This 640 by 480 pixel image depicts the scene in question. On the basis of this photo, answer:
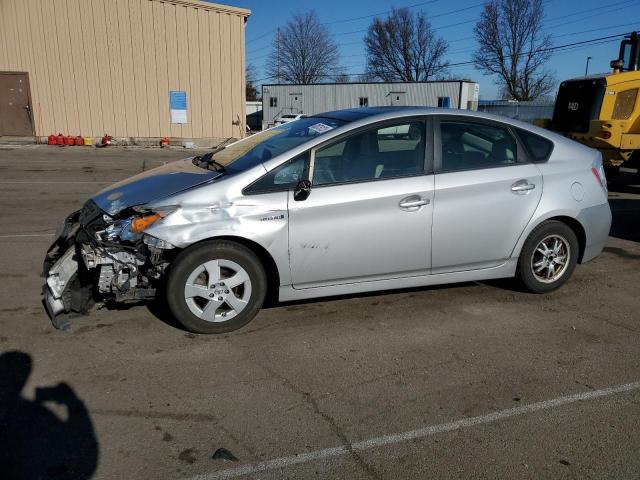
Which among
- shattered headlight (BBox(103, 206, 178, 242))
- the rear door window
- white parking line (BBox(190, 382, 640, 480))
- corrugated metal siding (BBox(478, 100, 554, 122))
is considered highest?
corrugated metal siding (BBox(478, 100, 554, 122))

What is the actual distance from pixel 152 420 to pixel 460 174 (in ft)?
9.94

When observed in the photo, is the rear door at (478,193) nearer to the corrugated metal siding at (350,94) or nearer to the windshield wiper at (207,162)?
the windshield wiper at (207,162)

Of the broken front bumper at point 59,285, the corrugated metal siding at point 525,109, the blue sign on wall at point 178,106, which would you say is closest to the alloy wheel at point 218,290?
the broken front bumper at point 59,285

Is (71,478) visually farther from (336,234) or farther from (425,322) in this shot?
(425,322)

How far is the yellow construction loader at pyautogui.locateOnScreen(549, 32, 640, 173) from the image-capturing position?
11.9 metres

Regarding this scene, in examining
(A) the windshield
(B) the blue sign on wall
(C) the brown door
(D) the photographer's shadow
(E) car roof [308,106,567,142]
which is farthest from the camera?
(B) the blue sign on wall

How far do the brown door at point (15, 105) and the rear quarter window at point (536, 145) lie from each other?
75.2 feet

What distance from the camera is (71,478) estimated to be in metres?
2.61

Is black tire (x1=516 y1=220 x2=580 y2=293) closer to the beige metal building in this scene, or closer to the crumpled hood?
the crumpled hood

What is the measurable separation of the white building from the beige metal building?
17451mm

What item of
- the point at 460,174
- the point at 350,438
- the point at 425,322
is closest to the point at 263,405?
the point at 350,438

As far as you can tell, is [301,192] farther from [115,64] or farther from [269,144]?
[115,64]

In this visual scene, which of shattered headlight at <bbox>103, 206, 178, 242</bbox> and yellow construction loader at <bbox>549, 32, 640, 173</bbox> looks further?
yellow construction loader at <bbox>549, 32, 640, 173</bbox>

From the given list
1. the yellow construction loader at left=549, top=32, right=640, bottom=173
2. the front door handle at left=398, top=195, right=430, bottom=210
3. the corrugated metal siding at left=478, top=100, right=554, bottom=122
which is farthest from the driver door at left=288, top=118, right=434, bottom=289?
the corrugated metal siding at left=478, top=100, right=554, bottom=122
